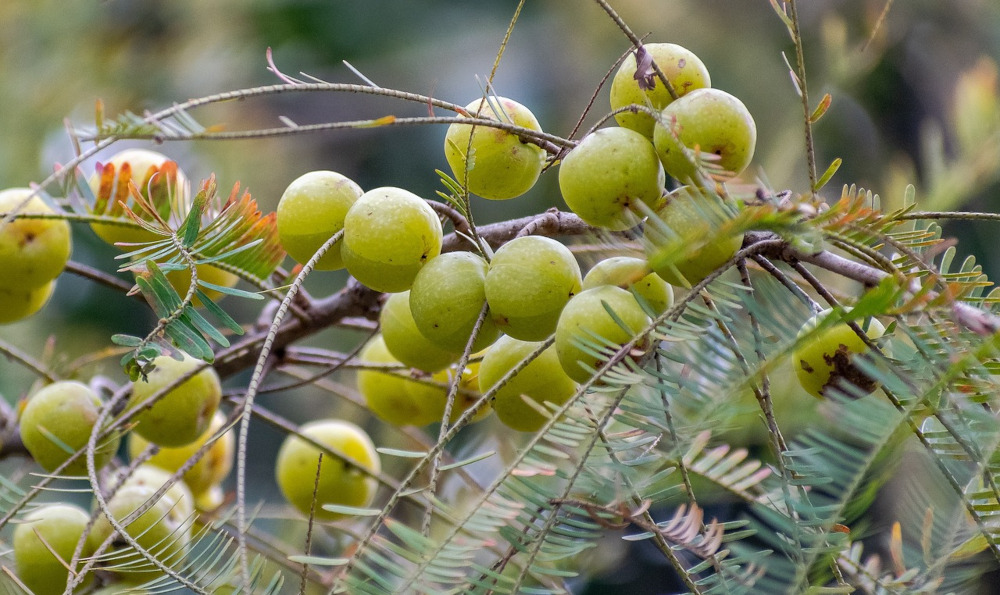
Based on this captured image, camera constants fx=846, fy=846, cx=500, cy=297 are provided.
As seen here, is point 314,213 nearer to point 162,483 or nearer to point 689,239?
point 689,239

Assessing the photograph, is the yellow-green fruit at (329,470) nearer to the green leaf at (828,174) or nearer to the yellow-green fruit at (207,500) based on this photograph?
the yellow-green fruit at (207,500)

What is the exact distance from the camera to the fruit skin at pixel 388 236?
531 mm

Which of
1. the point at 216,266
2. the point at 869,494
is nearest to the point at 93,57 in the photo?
the point at 216,266

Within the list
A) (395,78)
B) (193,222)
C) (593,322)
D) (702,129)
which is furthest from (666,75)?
(395,78)

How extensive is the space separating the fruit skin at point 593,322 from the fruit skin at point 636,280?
15 millimetres

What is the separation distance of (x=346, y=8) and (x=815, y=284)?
408 cm

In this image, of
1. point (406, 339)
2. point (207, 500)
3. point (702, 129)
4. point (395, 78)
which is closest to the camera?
point (702, 129)

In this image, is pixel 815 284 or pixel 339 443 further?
pixel 339 443

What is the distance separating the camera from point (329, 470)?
89 centimetres

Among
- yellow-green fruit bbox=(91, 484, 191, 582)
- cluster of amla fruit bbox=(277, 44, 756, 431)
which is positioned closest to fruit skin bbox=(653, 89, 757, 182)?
cluster of amla fruit bbox=(277, 44, 756, 431)

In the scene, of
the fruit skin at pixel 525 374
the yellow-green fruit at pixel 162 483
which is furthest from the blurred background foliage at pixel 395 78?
the fruit skin at pixel 525 374

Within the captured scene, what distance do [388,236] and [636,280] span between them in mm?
157

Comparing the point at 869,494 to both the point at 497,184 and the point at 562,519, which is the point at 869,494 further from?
the point at 497,184

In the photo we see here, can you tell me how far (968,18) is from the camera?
269cm
